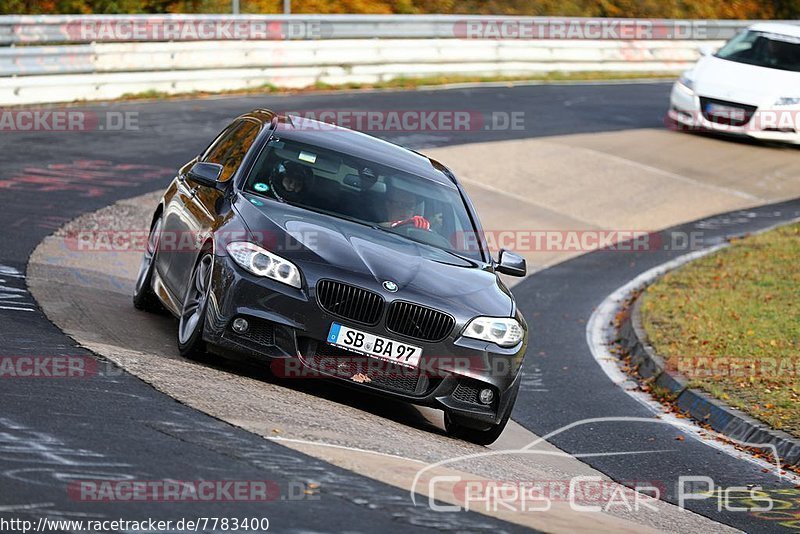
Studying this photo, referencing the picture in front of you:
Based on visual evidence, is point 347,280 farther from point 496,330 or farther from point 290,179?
point 290,179

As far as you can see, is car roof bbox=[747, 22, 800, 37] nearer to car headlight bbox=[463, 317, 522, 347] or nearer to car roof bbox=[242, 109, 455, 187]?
car roof bbox=[242, 109, 455, 187]

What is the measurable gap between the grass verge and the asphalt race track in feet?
2.28

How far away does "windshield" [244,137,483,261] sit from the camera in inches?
345

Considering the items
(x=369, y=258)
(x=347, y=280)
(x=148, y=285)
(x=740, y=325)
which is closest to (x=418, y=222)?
(x=369, y=258)

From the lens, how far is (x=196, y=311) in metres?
8.11

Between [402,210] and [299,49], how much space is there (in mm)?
16206

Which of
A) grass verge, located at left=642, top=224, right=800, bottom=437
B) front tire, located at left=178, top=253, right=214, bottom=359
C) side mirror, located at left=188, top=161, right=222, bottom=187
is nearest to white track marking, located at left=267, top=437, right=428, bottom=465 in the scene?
front tire, located at left=178, top=253, right=214, bottom=359

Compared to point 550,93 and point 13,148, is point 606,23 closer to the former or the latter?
point 550,93

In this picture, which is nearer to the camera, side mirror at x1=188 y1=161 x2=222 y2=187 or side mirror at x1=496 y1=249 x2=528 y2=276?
side mirror at x1=188 y1=161 x2=222 y2=187

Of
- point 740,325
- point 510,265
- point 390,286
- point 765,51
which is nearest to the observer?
point 390,286

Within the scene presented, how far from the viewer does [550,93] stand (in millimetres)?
27156

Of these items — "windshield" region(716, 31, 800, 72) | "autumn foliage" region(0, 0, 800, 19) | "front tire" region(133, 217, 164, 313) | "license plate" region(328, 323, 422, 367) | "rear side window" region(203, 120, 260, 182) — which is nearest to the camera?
"license plate" region(328, 323, 422, 367)

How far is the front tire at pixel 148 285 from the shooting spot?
9.84m

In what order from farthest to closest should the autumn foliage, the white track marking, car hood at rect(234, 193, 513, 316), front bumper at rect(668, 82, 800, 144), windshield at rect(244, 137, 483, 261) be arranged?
the autumn foliage → front bumper at rect(668, 82, 800, 144) → windshield at rect(244, 137, 483, 261) → car hood at rect(234, 193, 513, 316) → the white track marking
